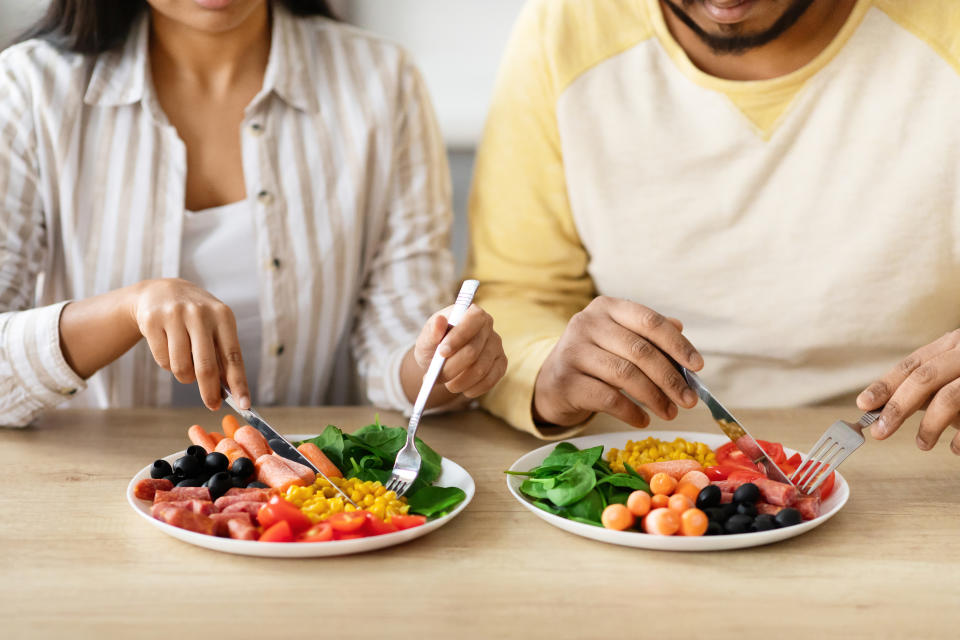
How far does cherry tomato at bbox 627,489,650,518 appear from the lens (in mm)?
963

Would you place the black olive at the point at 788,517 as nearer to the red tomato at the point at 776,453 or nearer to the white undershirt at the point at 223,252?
the red tomato at the point at 776,453

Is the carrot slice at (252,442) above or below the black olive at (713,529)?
below

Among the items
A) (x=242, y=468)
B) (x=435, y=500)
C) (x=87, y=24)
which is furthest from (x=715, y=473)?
(x=87, y=24)

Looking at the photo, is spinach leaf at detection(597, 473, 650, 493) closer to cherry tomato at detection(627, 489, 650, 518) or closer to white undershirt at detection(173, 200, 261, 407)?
cherry tomato at detection(627, 489, 650, 518)

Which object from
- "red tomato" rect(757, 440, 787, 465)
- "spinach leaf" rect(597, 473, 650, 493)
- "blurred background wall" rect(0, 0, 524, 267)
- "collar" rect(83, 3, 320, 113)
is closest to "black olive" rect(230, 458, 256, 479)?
"spinach leaf" rect(597, 473, 650, 493)

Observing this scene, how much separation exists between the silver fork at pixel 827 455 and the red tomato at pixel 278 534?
0.55m

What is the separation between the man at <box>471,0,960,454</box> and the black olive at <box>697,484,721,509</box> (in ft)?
1.47

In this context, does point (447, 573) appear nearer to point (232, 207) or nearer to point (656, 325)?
point (656, 325)

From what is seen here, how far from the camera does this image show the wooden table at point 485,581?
2.64ft

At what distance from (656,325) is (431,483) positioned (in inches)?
12.8

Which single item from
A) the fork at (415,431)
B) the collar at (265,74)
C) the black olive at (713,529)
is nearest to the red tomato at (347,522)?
the fork at (415,431)

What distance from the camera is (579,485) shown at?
1.01 m

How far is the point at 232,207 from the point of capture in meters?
1.58

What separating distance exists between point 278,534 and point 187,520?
97 mm
